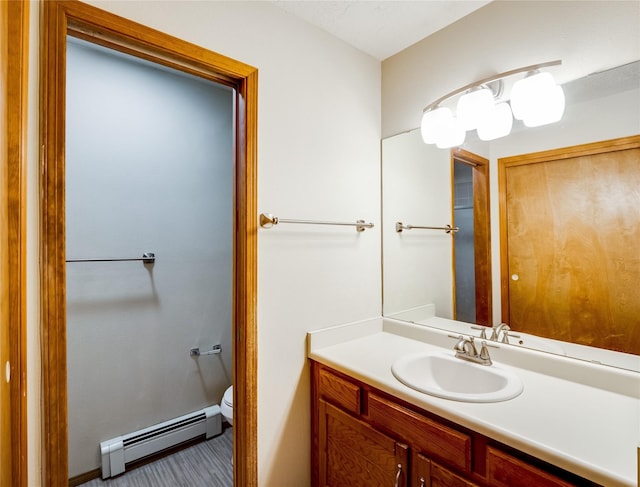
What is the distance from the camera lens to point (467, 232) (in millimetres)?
1600

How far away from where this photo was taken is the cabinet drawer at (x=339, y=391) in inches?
51.8

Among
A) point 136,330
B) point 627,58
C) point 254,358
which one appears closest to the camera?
point 627,58

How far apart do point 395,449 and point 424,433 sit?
0.51 feet

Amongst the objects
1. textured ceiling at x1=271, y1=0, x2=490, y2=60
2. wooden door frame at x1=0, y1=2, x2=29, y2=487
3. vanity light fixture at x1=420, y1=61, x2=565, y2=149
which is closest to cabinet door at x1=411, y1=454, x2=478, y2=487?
wooden door frame at x1=0, y1=2, x2=29, y2=487

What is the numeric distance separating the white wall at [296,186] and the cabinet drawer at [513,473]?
0.86m

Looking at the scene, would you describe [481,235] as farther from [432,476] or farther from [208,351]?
[208,351]

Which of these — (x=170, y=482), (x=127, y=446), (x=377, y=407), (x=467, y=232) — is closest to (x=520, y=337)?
(x=467, y=232)

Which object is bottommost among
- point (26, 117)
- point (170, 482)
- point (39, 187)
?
point (170, 482)

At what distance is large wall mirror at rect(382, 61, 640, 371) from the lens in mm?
1153

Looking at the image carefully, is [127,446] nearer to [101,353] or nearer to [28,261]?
[101,353]

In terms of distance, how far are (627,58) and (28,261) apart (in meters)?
2.05

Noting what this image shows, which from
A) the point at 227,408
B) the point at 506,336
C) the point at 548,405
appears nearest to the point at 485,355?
the point at 506,336

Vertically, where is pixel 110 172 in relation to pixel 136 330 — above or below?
above

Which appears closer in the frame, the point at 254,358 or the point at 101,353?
the point at 254,358
